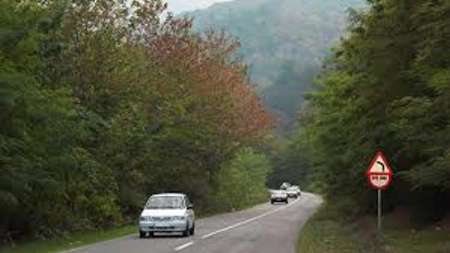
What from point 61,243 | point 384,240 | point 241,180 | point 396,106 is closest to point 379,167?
point 384,240

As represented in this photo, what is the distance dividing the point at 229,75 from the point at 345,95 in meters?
26.7

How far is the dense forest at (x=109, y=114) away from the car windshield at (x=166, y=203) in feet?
10.5

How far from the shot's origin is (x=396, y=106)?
27.7 meters

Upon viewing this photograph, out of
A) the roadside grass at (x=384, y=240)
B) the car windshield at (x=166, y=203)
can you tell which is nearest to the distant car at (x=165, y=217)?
the car windshield at (x=166, y=203)

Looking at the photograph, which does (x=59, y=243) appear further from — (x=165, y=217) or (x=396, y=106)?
A: (x=396, y=106)

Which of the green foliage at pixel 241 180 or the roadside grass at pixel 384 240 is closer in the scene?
the roadside grass at pixel 384 240

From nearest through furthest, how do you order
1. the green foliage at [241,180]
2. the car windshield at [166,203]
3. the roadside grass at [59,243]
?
the roadside grass at [59,243]
the car windshield at [166,203]
the green foliage at [241,180]

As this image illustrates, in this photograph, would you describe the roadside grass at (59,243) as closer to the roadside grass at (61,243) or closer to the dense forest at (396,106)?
the roadside grass at (61,243)

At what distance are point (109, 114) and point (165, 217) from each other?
13768mm

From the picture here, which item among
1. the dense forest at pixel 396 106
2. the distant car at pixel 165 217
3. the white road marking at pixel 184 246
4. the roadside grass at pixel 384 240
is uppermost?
the dense forest at pixel 396 106

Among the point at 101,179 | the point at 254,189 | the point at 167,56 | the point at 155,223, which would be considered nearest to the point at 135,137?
the point at 101,179

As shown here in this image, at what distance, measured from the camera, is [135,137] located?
4684cm

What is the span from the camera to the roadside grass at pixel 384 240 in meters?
24.8

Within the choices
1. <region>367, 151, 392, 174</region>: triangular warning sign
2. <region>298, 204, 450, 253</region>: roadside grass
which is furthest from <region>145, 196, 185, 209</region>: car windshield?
<region>367, 151, 392, 174</region>: triangular warning sign
